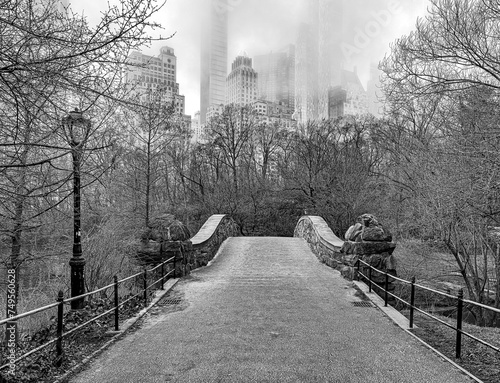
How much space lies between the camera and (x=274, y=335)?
16.8ft

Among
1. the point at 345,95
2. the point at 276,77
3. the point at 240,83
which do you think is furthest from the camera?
the point at 276,77

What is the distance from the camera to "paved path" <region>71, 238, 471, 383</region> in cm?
392

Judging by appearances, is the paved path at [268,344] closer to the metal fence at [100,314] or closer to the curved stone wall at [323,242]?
the metal fence at [100,314]

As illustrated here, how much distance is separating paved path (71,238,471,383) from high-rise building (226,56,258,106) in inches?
2302

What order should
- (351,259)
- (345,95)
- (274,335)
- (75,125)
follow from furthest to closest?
(345,95) < (351,259) < (75,125) < (274,335)

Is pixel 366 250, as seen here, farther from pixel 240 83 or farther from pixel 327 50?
pixel 240 83

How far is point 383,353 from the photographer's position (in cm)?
452

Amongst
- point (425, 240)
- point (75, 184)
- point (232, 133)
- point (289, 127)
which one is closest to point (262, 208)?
point (232, 133)

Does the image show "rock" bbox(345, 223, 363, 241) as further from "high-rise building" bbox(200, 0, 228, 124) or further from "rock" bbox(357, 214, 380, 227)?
"high-rise building" bbox(200, 0, 228, 124)

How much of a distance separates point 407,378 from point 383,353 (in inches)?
26.3

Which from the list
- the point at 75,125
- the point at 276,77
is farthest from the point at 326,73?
the point at 75,125

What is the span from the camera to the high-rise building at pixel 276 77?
213ft

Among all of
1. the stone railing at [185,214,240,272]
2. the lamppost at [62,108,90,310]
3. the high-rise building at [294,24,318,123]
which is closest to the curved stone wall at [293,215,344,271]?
the stone railing at [185,214,240,272]

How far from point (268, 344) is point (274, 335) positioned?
1.17 ft
